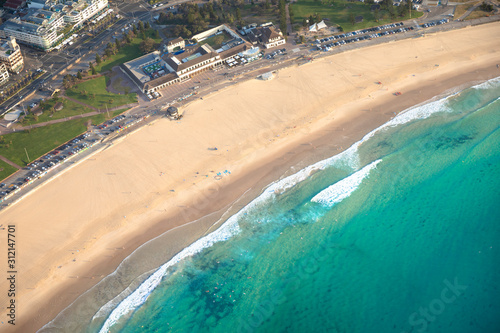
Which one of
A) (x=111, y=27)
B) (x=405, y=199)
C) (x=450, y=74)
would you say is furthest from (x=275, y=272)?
(x=111, y=27)

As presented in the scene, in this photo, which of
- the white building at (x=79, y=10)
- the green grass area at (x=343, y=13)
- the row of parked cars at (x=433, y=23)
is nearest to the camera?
the row of parked cars at (x=433, y=23)

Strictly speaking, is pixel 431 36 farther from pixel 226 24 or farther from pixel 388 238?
pixel 388 238

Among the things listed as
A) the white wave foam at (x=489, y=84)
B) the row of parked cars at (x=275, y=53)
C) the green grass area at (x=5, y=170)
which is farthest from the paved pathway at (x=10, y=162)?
the white wave foam at (x=489, y=84)

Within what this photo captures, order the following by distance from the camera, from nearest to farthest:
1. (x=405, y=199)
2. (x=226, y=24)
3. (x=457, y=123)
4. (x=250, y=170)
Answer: (x=405, y=199), (x=250, y=170), (x=457, y=123), (x=226, y=24)

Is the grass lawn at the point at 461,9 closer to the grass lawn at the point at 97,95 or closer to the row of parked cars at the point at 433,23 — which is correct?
the row of parked cars at the point at 433,23

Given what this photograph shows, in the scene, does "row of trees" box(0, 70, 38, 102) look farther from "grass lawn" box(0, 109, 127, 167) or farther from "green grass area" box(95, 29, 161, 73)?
"green grass area" box(95, 29, 161, 73)

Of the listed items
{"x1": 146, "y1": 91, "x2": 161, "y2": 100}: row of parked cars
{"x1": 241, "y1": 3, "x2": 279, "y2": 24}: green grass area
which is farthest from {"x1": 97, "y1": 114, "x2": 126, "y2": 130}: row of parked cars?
{"x1": 241, "y1": 3, "x2": 279, "y2": 24}: green grass area
